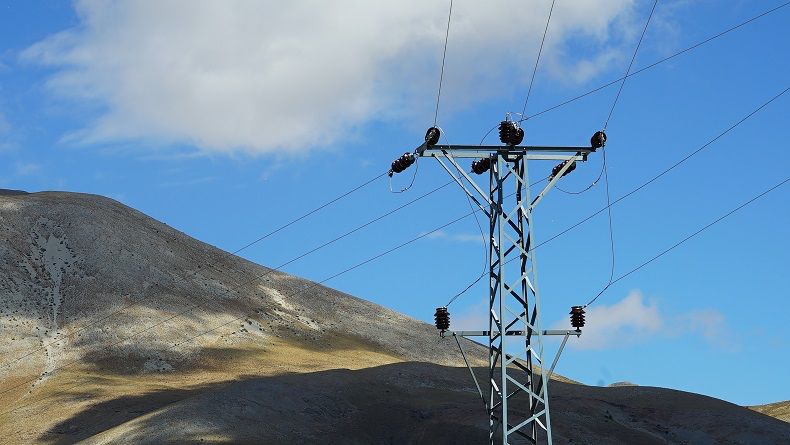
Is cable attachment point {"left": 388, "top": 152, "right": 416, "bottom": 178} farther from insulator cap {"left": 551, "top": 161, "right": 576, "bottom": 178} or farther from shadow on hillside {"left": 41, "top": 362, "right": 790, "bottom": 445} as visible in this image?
shadow on hillside {"left": 41, "top": 362, "right": 790, "bottom": 445}

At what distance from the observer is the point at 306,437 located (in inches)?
2488

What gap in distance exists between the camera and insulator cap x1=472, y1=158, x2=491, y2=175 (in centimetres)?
4419

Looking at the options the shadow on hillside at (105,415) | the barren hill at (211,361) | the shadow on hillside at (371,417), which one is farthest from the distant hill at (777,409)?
the shadow on hillside at (105,415)

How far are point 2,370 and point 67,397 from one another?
14.4 meters

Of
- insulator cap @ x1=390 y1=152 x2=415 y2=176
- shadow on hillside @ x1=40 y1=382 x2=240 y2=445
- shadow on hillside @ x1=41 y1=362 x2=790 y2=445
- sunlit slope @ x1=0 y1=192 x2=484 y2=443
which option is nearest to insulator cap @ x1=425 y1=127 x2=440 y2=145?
insulator cap @ x1=390 y1=152 x2=415 y2=176

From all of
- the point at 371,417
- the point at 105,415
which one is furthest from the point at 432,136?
the point at 105,415

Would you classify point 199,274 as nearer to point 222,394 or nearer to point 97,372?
point 97,372

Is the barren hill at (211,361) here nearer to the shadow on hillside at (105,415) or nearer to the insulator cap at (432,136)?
the shadow on hillside at (105,415)

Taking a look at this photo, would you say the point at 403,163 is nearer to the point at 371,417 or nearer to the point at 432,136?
the point at 432,136

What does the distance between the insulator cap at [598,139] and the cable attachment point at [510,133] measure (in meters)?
3.34

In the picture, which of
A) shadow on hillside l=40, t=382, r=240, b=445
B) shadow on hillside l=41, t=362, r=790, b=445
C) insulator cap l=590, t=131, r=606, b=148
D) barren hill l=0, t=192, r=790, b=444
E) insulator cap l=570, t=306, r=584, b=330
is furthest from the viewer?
shadow on hillside l=40, t=382, r=240, b=445

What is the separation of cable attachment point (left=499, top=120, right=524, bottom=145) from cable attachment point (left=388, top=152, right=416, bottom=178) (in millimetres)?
4010

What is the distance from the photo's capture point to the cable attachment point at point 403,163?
143ft

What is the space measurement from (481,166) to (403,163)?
3298mm
